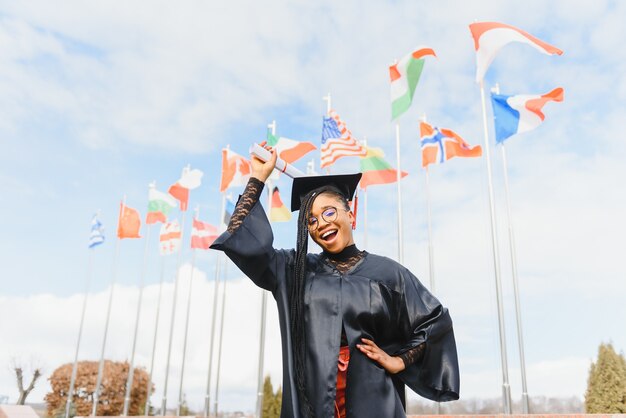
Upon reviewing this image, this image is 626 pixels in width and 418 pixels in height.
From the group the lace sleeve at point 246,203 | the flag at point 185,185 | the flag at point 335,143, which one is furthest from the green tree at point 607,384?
the flag at point 185,185

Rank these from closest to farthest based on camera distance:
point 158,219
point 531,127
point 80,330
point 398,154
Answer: point 531,127
point 398,154
point 158,219
point 80,330

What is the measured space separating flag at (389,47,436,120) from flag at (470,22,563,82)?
1145mm

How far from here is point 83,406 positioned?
27.7 m

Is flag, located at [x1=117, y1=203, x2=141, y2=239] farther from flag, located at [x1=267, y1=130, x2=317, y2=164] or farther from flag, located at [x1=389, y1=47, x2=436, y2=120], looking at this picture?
flag, located at [x1=389, y1=47, x2=436, y2=120]

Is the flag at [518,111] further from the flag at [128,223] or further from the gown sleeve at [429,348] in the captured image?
the flag at [128,223]

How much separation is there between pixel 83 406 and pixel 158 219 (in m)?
11.9

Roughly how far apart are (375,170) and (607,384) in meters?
7.57

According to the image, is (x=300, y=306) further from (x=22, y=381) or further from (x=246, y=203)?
(x=22, y=381)

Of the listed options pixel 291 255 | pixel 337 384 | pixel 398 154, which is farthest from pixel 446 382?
pixel 398 154

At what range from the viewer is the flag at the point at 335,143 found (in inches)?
549

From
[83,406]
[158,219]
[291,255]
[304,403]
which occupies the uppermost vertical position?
[158,219]

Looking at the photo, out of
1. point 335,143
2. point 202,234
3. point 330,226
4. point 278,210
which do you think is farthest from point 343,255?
point 202,234

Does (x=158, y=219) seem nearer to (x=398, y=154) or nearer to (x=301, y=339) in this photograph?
(x=398, y=154)

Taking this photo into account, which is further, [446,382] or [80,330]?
[80,330]
